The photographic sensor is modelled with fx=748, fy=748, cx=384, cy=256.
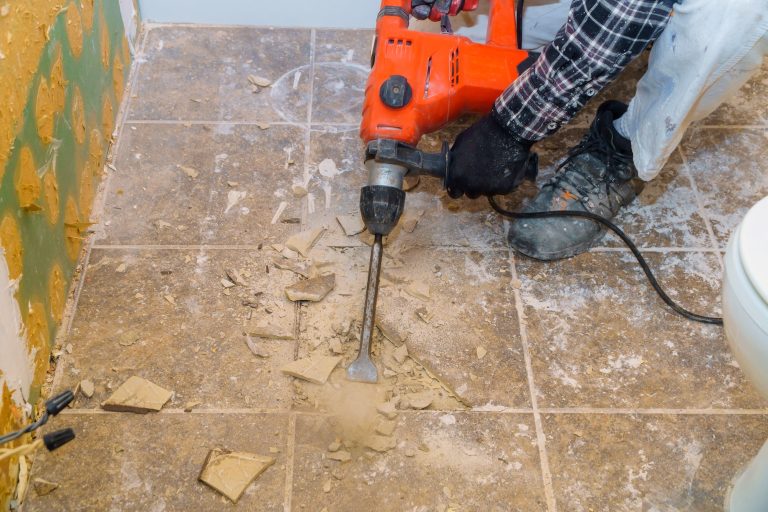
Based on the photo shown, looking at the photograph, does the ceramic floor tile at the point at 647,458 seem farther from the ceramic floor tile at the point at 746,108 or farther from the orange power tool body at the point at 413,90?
the ceramic floor tile at the point at 746,108

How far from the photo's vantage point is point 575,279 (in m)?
1.42

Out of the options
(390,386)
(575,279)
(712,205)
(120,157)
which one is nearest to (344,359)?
(390,386)

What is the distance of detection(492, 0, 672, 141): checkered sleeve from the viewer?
122 centimetres

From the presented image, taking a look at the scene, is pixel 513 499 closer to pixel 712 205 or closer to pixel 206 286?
pixel 206 286

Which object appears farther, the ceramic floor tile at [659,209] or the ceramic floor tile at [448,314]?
the ceramic floor tile at [659,209]

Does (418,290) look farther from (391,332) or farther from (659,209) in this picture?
(659,209)

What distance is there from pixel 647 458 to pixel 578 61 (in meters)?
0.66

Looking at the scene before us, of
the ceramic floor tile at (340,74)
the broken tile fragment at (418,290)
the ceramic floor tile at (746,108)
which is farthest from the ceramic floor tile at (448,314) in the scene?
the ceramic floor tile at (746,108)

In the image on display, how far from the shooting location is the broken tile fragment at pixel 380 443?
3.80 feet

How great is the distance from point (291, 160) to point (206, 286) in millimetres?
383

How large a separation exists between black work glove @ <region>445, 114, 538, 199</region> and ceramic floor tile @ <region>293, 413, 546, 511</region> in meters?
0.43

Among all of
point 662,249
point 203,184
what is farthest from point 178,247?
point 662,249

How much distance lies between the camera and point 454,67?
1451mm

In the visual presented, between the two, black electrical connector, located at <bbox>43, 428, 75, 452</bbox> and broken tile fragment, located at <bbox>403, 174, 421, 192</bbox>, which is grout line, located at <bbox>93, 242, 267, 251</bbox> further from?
black electrical connector, located at <bbox>43, 428, 75, 452</bbox>
